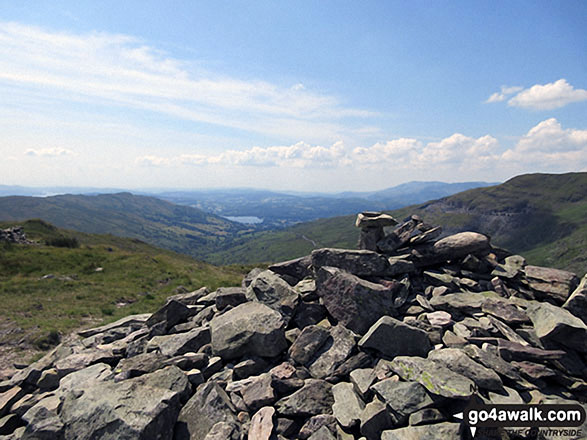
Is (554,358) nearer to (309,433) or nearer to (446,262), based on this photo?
(446,262)

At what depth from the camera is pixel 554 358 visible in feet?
33.1

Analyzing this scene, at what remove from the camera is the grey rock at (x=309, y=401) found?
9.52 m

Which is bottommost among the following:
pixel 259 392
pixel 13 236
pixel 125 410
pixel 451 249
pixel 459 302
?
pixel 13 236

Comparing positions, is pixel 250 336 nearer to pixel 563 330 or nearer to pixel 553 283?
pixel 563 330

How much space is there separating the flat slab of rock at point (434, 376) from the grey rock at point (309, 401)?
2478mm

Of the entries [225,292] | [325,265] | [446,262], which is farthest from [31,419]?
[446,262]

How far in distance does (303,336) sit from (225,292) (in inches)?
237

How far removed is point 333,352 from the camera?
11.5m

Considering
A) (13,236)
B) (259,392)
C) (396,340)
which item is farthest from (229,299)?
(13,236)

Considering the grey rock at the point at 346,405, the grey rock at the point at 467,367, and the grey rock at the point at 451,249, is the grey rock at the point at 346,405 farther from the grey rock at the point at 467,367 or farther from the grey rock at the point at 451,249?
the grey rock at the point at 451,249

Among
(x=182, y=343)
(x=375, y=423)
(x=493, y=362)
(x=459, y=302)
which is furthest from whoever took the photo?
(x=459, y=302)

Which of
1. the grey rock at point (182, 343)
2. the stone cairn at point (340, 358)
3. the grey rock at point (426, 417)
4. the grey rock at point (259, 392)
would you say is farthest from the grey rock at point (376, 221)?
the grey rock at point (426, 417)

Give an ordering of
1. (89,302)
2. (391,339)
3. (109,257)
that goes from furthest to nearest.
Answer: (109,257) < (89,302) < (391,339)

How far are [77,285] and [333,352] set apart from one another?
3053 centimetres
